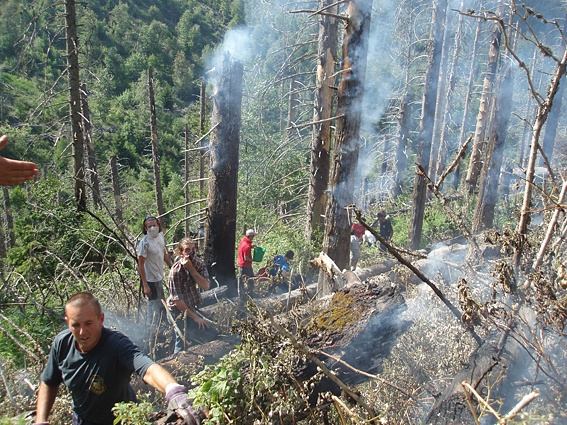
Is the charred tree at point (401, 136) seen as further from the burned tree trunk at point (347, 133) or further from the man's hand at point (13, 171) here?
the man's hand at point (13, 171)

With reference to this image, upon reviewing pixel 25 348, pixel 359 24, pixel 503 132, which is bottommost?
pixel 25 348

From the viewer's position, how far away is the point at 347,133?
591 centimetres

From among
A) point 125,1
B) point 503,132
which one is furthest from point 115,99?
point 503,132

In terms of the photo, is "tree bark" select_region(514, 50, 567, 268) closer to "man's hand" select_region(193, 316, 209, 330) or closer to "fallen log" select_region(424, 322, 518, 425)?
"fallen log" select_region(424, 322, 518, 425)

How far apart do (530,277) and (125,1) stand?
9062cm

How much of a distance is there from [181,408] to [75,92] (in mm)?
7917

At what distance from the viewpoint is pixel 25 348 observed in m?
3.63

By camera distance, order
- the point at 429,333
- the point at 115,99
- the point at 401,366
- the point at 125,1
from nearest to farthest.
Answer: the point at 401,366
the point at 429,333
the point at 115,99
the point at 125,1

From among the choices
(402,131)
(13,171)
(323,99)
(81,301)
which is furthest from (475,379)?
(402,131)

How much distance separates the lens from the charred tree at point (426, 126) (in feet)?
35.1

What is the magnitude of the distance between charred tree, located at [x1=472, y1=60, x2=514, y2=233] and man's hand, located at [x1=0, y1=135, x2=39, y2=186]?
39.4 feet

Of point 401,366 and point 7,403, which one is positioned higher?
point 7,403

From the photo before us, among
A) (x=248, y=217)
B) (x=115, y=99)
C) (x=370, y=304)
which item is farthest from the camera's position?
(x=115, y=99)

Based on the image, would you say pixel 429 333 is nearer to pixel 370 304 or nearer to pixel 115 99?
pixel 370 304
